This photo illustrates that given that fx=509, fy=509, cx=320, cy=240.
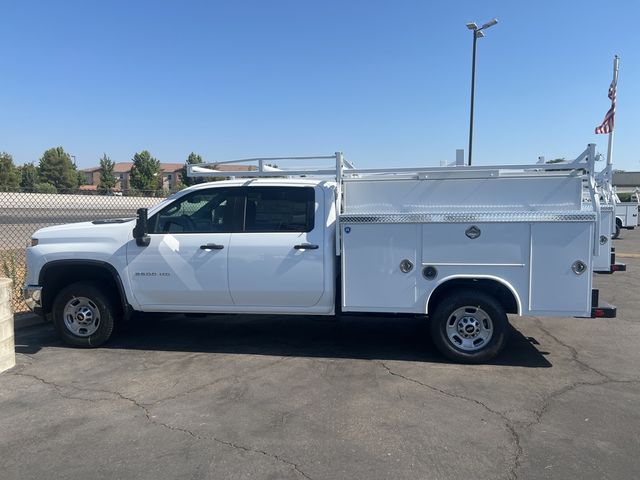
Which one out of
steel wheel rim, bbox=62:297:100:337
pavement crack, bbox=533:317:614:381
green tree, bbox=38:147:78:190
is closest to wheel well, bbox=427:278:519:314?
pavement crack, bbox=533:317:614:381

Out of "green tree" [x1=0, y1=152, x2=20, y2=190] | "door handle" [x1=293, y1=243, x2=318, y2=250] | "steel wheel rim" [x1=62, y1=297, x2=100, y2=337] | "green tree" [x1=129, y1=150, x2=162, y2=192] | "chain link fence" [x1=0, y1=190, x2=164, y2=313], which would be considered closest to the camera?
"door handle" [x1=293, y1=243, x2=318, y2=250]

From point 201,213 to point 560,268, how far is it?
3.87m

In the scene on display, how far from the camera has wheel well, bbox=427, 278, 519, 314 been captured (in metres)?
5.31

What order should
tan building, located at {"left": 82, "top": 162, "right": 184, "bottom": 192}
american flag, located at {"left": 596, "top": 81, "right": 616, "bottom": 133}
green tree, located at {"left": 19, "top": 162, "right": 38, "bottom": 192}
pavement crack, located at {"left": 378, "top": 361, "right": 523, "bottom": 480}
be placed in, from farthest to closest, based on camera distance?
tan building, located at {"left": 82, "top": 162, "right": 184, "bottom": 192} → green tree, located at {"left": 19, "top": 162, "right": 38, "bottom": 192} → american flag, located at {"left": 596, "top": 81, "right": 616, "bottom": 133} → pavement crack, located at {"left": 378, "top": 361, "right": 523, "bottom": 480}

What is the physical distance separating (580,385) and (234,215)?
12.9ft

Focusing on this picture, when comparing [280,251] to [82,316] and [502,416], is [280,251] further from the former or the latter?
[502,416]

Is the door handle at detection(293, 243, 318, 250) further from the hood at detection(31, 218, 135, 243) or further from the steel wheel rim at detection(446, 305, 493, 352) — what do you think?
the hood at detection(31, 218, 135, 243)

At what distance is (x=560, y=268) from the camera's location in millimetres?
5094

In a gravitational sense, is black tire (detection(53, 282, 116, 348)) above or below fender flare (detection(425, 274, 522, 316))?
below

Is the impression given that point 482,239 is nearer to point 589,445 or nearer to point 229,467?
point 589,445

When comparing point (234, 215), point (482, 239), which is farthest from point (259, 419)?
point (482, 239)

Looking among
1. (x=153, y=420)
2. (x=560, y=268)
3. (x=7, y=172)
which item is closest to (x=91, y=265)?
(x=153, y=420)

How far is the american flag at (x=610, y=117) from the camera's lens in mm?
23500

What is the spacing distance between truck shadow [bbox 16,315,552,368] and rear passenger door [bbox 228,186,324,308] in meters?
0.76
